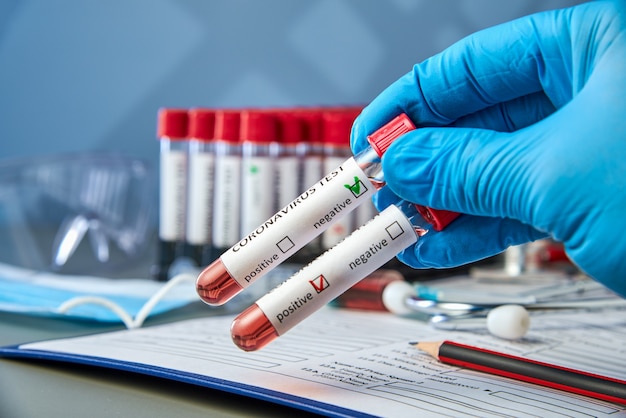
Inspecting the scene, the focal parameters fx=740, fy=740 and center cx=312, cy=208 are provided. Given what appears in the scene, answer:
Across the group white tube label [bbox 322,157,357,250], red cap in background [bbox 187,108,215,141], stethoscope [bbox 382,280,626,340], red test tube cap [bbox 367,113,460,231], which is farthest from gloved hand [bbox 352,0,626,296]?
red cap in background [bbox 187,108,215,141]

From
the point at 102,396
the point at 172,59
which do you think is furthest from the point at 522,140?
the point at 172,59

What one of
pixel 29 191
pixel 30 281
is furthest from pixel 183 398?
pixel 29 191

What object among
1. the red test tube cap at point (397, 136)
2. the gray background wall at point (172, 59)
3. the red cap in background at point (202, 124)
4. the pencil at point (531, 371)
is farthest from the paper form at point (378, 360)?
the gray background wall at point (172, 59)

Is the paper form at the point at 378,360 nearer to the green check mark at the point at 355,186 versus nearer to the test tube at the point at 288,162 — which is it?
the green check mark at the point at 355,186

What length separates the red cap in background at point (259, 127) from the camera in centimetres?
98

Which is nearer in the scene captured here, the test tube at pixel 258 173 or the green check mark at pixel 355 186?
the green check mark at pixel 355 186

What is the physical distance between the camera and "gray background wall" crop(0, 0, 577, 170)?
1430 millimetres

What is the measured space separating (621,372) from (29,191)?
1.06 metres

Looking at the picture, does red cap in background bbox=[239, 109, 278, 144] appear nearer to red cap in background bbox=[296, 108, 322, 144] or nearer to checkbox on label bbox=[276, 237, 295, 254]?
red cap in background bbox=[296, 108, 322, 144]

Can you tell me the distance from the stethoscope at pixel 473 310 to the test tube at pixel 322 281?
19 cm

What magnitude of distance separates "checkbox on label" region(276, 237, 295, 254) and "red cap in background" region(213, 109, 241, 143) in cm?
51

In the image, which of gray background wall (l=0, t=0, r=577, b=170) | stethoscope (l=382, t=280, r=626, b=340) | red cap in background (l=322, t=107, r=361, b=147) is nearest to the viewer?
stethoscope (l=382, t=280, r=626, b=340)

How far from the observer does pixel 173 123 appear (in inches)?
40.9

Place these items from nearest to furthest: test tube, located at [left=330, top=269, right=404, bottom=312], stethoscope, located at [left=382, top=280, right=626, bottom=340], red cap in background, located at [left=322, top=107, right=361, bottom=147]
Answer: stethoscope, located at [left=382, top=280, right=626, bottom=340]
test tube, located at [left=330, top=269, right=404, bottom=312]
red cap in background, located at [left=322, top=107, right=361, bottom=147]
